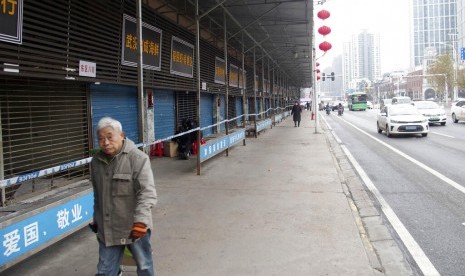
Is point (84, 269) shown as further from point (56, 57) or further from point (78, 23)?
point (78, 23)

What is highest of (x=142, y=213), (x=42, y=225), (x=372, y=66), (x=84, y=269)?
(x=372, y=66)

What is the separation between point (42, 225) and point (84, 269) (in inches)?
25.8

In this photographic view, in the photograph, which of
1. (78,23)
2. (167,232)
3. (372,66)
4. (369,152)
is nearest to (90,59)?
(78,23)

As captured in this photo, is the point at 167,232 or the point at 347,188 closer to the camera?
the point at 167,232

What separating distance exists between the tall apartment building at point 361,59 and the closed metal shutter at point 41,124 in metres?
104

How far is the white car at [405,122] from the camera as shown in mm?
19031

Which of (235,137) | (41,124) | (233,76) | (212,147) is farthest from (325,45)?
(41,124)

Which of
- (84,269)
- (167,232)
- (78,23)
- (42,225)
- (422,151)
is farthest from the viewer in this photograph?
(422,151)

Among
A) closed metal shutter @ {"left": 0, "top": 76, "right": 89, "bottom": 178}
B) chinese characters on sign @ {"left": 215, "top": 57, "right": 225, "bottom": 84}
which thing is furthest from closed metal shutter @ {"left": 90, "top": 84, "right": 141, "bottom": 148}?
chinese characters on sign @ {"left": 215, "top": 57, "right": 225, "bottom": 84}

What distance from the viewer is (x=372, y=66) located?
141000 millimetres

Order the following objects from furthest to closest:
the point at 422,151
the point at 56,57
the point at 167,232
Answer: the point at 422,151 → the point at 56,57 → the point at 167,232

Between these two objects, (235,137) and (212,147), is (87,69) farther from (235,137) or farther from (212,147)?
(235,137)

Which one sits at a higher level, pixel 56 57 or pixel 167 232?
Answer: pixel 56 57

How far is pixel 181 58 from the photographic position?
1308 cm
